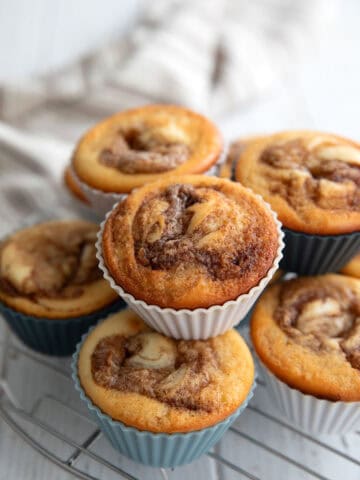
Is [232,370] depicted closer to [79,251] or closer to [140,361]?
[140,361]

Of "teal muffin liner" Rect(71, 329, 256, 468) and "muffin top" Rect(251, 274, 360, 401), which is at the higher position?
"muffin top" Rect(251, 274, 360, 401)

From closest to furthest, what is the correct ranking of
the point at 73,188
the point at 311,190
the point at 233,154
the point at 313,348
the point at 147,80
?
the point at 313,348 → the point at 311,190 → the point at 233,154 → the point at 73,188 → the point at 147,80

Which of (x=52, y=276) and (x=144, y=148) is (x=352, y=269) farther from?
(x=52, y=276)

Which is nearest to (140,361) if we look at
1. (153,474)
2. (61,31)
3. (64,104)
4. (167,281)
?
(167,281)

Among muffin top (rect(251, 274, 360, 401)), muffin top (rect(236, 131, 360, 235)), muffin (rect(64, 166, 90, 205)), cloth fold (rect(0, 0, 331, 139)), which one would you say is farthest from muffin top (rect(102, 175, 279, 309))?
cloth fold (rect(0, 0, 331, 139))

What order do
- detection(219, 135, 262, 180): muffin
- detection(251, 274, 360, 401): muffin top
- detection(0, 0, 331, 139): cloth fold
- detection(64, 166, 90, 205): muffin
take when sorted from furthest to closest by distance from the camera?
Answer: detection(0, 0, 331, 139): cloth fold, detection(64, 166, 90, 205): muffin, detection(219, 135, 262, 180): muffin, detection(251, 274, 360, 401): muffin top

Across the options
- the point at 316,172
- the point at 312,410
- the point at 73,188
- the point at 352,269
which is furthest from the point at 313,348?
the point at 73,188

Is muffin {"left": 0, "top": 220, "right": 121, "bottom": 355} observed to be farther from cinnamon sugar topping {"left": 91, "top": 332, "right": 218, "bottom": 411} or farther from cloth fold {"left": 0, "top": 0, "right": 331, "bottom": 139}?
cloth fold {"left": 0, "top": 0, "right": 331, "bottom": 139}

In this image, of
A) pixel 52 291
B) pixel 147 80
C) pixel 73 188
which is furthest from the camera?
pixel 147 80
